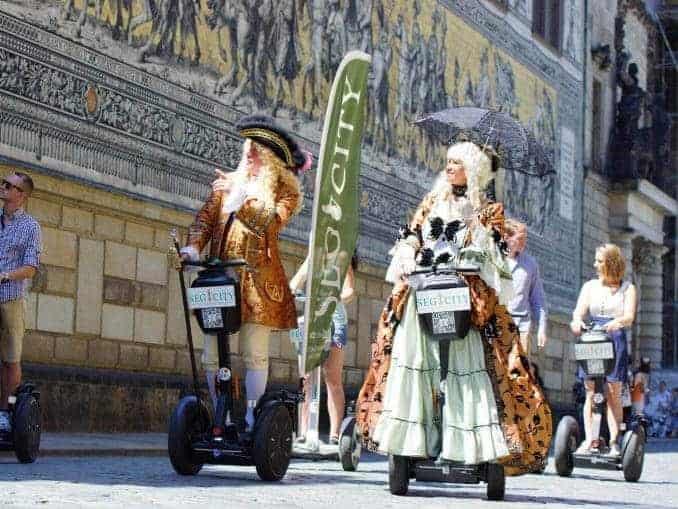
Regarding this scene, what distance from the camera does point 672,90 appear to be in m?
42.4

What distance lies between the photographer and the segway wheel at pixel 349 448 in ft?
34.8

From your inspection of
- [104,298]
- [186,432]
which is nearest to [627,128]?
[104,298]

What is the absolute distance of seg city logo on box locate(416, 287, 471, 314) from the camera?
26.8ft

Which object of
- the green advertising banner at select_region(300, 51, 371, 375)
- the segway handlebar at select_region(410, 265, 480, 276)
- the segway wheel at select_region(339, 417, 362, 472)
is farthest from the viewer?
the segway wheel at select_region(339, 417, 362, 472)

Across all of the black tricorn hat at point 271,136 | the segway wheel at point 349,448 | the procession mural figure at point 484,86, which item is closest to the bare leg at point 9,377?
the black tricorn hat at point 271,136

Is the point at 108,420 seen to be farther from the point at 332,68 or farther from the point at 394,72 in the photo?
the point at 394,72

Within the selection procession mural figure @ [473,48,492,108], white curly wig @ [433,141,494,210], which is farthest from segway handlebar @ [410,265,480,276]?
procession mural figure @ [473,48,492,108]

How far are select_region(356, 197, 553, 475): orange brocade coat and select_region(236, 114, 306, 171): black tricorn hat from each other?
1109mm

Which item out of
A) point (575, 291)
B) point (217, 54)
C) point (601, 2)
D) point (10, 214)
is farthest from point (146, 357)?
point (601, 2)

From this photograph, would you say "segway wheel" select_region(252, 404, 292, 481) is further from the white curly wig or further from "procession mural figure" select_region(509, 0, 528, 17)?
"procession mural figure" select_region(509, 0, 528, 17)

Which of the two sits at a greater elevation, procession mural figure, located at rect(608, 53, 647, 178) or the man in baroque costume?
procession mural figure, located at rect(608, 53, 647, 178)

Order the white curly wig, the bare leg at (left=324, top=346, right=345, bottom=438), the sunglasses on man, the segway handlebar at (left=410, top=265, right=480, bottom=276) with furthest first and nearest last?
the bare leg at (left=324, top=346, right=345, bottom=438)
the sunglasses on man
the white curly wig
the segway handlebar at (left=410, top=265, right=480, bottom=276)

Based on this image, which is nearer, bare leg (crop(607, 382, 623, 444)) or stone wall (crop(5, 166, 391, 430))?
bare leg (crop(607, 382, 623, 444))

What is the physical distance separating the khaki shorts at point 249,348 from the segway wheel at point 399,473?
1061 mm
